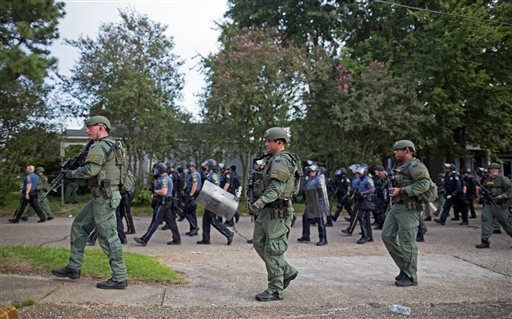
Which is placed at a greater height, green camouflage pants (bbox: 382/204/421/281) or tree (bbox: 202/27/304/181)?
tree (bbox: 202/27/304/181)

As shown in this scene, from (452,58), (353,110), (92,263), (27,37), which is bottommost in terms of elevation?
(92,263)

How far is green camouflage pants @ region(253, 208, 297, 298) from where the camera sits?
534cm

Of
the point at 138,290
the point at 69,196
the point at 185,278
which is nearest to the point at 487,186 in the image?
the point at 185,278

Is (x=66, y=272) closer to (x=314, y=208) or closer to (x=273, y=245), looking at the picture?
(x=273, y=245)

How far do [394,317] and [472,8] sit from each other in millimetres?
17686

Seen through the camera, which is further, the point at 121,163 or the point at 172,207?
the point at 172,207

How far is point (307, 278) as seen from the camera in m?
6.52

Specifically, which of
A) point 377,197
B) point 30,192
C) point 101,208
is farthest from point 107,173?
point 377,197

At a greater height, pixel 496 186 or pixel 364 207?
pixel 496 186

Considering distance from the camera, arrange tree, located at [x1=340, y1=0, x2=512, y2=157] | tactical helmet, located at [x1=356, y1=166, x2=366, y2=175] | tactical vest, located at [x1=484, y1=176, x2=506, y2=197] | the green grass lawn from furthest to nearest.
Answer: tree, located at [x1=340, y1=0, x2=512, y2=157] < tactical helmet, located at [x1=356, y1=166, x2=366, y2=175] < tactical vest, located at [x1=484, y1=176, x2=506, y2=197] < the green grass lawn

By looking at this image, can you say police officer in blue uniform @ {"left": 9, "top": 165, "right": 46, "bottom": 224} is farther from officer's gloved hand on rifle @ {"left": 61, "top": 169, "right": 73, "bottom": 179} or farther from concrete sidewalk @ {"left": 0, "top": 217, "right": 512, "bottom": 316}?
officer's gloved hand on rifle @ {"left": 61, "top": 169, "right": 73, "bottom": 179}

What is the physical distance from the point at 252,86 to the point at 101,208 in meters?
10.8

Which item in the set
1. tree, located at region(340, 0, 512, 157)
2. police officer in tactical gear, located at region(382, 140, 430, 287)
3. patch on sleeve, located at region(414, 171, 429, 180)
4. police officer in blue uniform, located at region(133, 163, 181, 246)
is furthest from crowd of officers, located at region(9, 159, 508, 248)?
tree, located at region(340, 0, 512, 157)

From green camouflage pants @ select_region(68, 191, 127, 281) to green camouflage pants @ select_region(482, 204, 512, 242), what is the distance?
282 inches
